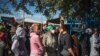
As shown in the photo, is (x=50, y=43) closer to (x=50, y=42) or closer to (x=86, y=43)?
(x=50, y=42)

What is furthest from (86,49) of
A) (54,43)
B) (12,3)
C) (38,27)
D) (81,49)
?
(12,3)

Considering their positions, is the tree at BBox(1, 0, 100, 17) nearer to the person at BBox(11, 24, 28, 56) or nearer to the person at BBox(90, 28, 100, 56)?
the person at BBox(90, 28, 100, 56)

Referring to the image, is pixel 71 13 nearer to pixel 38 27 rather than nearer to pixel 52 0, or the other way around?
pixel 52 0

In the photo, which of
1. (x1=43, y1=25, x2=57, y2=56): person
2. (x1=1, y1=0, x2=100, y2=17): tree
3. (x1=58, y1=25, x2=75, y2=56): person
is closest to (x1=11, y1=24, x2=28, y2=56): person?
(x1=43, y1=25, x2=57, y2=56): person

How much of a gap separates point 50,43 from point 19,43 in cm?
107

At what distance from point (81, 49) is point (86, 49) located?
1.20 feet

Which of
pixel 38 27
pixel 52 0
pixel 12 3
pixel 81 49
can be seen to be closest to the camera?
pixel 38 27

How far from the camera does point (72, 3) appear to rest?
1418cm

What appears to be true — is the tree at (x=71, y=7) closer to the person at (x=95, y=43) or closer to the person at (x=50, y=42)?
the person at (x=95, y=43)

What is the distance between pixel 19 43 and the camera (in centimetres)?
1077

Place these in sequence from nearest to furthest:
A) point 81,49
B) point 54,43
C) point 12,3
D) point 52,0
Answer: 1. point 54,43
2. point 81,49
3. point 52,0
4. point 12,3

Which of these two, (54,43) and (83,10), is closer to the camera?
(54,43)

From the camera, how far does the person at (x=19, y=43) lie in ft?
34.8

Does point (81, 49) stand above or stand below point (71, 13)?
below
